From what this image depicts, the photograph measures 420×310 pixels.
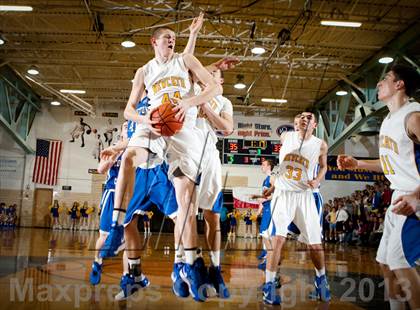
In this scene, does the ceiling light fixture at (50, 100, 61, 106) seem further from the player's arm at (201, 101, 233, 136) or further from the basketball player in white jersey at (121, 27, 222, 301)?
the basketball player in white jersey at (121, 27, 222, 301)

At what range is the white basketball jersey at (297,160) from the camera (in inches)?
179

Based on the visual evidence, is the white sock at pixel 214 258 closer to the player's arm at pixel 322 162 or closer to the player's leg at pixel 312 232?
the player's leg at pixel 312 232

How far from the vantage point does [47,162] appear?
658 inches

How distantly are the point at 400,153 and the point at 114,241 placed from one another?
227cm

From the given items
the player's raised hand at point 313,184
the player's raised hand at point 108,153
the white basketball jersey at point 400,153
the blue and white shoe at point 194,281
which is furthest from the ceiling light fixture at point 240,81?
the blue and white shoe at point 194,281

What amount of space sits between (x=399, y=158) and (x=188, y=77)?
5.38 ft

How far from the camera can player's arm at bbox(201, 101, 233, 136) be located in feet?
10.7

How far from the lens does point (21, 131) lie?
1708 centimetres

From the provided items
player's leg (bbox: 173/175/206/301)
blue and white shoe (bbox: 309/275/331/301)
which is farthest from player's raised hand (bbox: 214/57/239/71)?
blue and white shoe (bbox: 309/275/331/301)

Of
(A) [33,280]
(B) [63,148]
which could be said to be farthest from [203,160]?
(B) [63,148]

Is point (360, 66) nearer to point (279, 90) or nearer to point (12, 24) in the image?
point (279, 90)

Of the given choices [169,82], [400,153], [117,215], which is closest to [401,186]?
[400,153]

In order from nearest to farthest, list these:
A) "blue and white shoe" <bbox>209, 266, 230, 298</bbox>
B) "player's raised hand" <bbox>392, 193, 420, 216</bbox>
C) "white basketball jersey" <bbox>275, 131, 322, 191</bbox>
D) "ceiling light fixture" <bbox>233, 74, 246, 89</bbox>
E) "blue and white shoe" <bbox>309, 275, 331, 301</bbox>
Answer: "player's raised hand" <bbox>392, 193, 420, 216</bbox>, "blue and white shoe" <bbox>209, 266, 230, 298</bbox>, "blue and white shoe" <bbox>309, 275, 331, 301</bbox>, "white basketball jersey" <bbox>275, 131, 322, 191</bbox>, "ceiling light fixture" <bbox>233, 74, 246, 89</bbox>

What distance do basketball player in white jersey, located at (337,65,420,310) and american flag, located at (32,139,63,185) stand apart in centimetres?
1560
